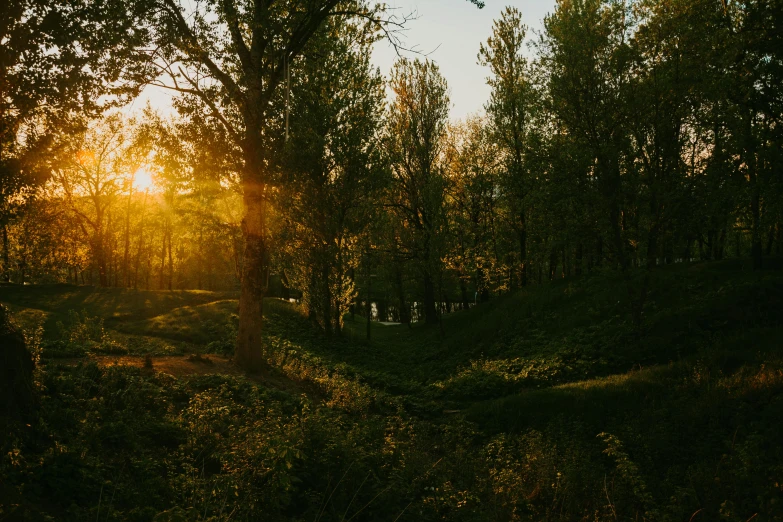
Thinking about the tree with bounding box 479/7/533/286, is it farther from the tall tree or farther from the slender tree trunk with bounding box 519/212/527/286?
the tall tree

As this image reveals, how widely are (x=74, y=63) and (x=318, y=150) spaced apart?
1355cm

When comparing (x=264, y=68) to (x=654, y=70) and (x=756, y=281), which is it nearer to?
(x=654, y=70)

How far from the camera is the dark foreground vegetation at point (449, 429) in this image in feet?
19.8

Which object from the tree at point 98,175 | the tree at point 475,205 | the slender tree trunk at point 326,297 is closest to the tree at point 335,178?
the slender tree trunk at point 326,297

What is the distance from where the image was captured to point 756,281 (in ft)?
58.2

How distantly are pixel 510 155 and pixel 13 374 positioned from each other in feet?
106

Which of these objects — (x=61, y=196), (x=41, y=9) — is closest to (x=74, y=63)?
(x=41, y=9)

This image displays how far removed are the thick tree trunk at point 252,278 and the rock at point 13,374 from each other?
7540 mm

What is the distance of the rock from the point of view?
639cm

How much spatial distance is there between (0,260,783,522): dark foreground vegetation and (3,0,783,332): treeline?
3196 mm

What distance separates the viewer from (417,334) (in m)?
34.6

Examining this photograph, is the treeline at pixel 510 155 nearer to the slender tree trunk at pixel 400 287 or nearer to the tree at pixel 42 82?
the tree at pixel 42 82

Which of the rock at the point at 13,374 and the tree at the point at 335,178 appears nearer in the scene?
the rock at the point at 13,374

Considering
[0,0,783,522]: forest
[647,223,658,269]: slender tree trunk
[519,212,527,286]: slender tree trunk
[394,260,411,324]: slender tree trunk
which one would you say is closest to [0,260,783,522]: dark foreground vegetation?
[0,0,783,522]: forest
